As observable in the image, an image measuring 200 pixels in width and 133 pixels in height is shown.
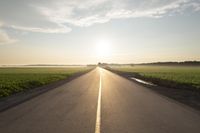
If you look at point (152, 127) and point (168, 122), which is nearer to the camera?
point (152, 127)

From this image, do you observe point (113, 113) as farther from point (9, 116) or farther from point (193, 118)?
point (9, 116)

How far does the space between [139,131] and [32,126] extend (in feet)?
10.8

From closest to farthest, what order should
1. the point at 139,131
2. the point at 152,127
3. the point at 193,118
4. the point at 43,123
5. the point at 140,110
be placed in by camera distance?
the point at 139,131 → the point at 152,127 → the point at 43,123 → the point at 193,118 → the point at 140,110

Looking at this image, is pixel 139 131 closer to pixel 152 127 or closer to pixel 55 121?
pixel 152 127

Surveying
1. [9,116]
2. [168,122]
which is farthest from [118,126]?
[9,116]

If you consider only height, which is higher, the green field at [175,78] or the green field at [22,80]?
the green field at [175,78]

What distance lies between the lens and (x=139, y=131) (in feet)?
25.5

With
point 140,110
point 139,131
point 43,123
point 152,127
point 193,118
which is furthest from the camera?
point 140,110

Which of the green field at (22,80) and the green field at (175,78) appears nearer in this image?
the green field at (22,80)

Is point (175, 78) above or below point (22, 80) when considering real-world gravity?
above

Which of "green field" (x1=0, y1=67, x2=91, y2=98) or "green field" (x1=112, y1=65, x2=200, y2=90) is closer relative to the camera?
"green field" (x1=0, y1=67, x2=91, y2=98)

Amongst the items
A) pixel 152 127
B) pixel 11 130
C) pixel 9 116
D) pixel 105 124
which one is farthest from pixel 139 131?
pixel 9 116

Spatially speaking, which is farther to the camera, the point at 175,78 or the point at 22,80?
the point at 175,78

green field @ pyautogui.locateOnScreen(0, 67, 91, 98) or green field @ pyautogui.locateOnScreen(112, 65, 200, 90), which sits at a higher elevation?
green field @ pyautogui.locateOnScreen(112, 65, 200, 90)
